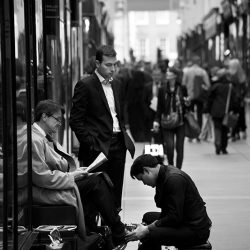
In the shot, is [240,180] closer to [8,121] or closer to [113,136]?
[113,136]

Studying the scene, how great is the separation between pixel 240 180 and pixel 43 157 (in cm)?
766

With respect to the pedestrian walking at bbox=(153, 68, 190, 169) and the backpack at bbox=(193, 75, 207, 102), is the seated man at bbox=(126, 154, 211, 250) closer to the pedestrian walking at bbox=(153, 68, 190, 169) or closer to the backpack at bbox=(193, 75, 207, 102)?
the pedestrian walking at bbox=(153, 68, 190, 169)

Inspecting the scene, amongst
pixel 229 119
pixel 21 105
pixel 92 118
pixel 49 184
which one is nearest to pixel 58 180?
pixel 49 184

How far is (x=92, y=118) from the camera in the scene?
10.2 metres

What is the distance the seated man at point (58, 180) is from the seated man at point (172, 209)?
19.7 inches

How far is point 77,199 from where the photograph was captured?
27.7ft

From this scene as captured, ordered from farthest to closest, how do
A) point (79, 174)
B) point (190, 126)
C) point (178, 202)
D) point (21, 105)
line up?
point (190, 126), point (79, 174), point (178, 202), point (21, 105)

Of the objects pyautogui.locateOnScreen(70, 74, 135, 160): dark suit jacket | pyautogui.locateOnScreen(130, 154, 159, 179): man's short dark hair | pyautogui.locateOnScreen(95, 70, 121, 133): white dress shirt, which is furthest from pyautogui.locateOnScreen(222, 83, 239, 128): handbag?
pyautogui.locateOnScreen(130, 154, 159, 179): man's short dark hair

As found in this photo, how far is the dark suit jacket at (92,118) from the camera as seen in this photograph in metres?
10.0

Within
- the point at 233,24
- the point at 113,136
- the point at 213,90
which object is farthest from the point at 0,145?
the point at 233,24

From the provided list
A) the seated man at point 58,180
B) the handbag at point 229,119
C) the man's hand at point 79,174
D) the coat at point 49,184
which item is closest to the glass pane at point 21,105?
the seated man at point 58,180

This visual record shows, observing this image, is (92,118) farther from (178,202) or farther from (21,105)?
(21,105)

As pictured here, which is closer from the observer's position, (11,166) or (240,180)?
(11,166)

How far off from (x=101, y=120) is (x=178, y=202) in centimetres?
213
